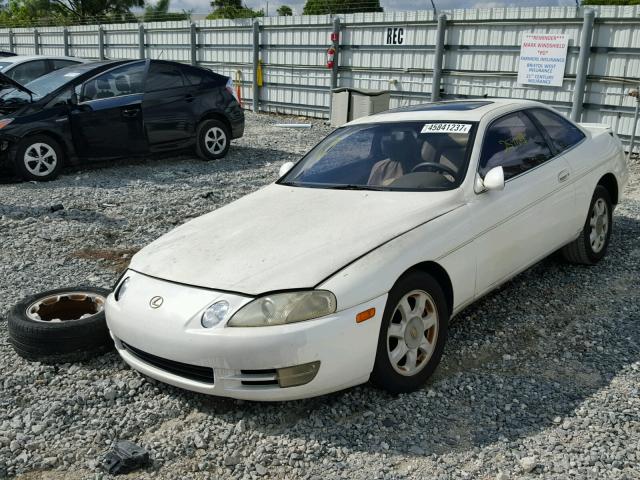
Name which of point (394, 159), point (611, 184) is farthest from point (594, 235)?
point (394, 159)

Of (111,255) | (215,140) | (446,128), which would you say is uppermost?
(446,128)

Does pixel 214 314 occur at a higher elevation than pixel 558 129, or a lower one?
lower

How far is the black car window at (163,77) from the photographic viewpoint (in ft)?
32.3

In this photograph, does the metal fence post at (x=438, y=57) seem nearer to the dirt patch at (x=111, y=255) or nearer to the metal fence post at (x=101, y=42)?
the dirt patch at (x=111, y=255)

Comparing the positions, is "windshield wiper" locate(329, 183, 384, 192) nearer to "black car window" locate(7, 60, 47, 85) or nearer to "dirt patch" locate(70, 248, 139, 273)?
"dirt patch" locate(70, 248, 139, 273)

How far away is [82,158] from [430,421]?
7.40 meters

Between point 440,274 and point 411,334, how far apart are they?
0.42 meters

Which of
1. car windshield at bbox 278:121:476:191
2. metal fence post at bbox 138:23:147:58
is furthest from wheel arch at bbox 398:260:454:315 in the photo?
metal fence post at bbox 138:23:147:58

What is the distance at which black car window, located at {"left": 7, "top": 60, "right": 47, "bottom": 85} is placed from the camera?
12547 mm

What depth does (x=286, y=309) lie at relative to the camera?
311 centimetres

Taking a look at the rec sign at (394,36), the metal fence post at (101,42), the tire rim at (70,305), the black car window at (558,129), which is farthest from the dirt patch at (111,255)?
the metal fence post at (101,42)

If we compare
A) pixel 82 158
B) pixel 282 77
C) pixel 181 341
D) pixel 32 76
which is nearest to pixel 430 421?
pixel 181 341

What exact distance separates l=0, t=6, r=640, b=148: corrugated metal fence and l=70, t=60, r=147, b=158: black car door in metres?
6.13

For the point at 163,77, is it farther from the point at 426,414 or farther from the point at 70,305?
the point at 426,414
